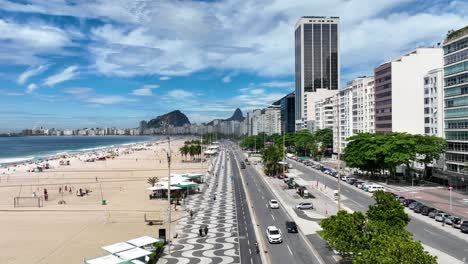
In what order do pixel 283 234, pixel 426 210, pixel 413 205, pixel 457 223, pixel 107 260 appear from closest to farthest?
pixel 107 260
pixel 283 234
pixel 457 223
pixel 426 210
pixel 413 205

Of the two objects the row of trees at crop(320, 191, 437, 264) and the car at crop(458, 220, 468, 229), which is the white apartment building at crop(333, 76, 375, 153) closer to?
the car at crop(458, 220, 468, 229)

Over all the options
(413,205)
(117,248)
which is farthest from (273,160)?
(117,248)

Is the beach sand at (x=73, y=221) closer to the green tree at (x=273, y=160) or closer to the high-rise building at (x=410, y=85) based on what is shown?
the green tree at (x=273, y=160)

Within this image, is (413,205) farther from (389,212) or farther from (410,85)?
(410,85)

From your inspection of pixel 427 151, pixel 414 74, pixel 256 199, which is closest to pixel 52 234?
pixel 256 199

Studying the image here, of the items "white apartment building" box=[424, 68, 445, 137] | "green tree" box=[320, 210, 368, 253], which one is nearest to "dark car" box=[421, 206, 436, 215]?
"green tree" box=[320, 210, 368, 253]

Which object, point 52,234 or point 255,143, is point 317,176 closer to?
point 52,234
